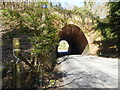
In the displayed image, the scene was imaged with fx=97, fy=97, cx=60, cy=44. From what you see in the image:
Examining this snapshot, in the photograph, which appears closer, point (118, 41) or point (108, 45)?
point (118, 41)

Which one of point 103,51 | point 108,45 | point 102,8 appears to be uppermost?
point 102,8

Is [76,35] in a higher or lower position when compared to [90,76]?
higher

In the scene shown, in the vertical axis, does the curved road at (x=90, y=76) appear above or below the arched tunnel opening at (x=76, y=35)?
below

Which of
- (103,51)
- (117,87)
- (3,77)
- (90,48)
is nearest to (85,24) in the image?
(90,48)

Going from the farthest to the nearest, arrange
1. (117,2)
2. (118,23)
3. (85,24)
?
(85,24) < (118,23) < (117,2)

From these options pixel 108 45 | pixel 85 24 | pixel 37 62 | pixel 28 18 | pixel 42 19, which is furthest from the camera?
pixel 85 24

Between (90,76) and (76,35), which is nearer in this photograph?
(90,76)

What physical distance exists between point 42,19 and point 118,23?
9512 mm

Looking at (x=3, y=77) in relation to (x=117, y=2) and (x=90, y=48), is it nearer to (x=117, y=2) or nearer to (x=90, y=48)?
(x=117, y=2)

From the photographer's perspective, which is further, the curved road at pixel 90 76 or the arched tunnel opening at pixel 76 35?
the arched tunnel opening at pixel 76 35

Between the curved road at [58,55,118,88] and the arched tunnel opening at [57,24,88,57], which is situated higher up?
the arched tunnel opening at [57,24,88,57]

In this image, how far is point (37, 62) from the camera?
334 cm

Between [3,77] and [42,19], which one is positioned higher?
[42,19]

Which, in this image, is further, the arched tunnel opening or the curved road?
the arched tunnel opening
